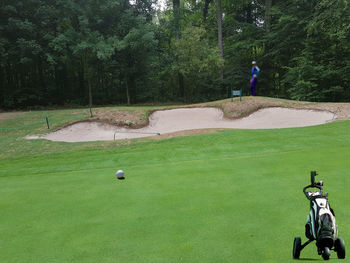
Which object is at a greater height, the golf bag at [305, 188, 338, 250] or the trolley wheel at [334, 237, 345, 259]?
the golf bag at [305, 188, 338, 250]

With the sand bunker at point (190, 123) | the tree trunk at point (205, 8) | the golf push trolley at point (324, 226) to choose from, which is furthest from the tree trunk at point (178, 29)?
the golf push trolley at point (324, 226)

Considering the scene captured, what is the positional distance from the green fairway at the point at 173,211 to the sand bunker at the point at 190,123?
28.5 ft

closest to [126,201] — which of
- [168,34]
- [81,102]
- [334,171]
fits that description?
[334,171]

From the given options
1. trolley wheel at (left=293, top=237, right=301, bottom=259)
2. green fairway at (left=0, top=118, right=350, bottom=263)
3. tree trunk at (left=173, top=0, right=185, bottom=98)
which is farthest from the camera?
tree trunk at (left=173, top=0, right=185, bottom=98)

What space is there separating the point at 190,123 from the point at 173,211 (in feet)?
46.4

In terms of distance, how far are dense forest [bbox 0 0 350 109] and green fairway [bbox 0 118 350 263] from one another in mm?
18358

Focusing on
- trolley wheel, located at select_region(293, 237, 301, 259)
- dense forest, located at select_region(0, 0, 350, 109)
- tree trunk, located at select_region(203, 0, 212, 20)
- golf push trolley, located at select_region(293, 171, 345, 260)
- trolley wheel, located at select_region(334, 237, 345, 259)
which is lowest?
trolley wheel, located at select_region(293, 237, 301, 259)

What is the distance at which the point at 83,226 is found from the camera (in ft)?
10.6

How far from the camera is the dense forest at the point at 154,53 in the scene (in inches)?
905

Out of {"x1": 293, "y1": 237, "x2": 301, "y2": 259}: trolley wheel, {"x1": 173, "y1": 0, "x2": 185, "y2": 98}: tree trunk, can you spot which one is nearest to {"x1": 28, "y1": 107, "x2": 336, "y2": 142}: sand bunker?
{"x1": 293, "y1": 237, "x2": 301, "y2": 259}: trolley wheel

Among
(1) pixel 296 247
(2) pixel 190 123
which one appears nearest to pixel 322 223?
(1) pixel 296 247

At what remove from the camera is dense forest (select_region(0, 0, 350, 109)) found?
2298 cm

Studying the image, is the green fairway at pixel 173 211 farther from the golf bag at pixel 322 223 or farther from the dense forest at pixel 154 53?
the dense forest at pixel 154 53

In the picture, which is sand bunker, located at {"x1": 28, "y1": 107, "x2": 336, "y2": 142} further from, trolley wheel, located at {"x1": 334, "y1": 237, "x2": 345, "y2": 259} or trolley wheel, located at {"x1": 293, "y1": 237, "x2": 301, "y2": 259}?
trolley wheel, located at {"x1": 334, "y1": 237, "x2": 345, "y2": 259}
